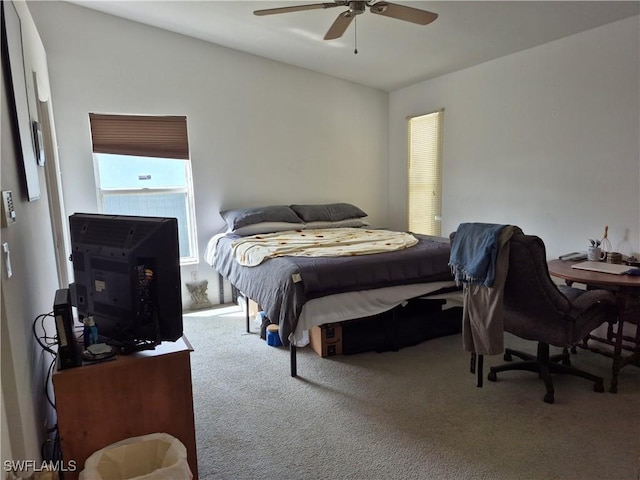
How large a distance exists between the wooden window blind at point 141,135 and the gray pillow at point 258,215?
0.76m

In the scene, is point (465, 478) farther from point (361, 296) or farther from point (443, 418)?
point (361, 296)

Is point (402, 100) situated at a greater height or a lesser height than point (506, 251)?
greater

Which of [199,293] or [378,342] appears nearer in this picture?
[378,342]

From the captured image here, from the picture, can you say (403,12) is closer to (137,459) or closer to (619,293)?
(619,293)

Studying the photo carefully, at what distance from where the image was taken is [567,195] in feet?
11.0

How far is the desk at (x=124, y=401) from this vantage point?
1443 millimetres

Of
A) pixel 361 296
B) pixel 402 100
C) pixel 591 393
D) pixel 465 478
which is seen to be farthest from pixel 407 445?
pixel 402 100

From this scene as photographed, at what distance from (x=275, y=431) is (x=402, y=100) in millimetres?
4133

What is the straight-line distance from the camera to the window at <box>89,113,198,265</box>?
12.8ft

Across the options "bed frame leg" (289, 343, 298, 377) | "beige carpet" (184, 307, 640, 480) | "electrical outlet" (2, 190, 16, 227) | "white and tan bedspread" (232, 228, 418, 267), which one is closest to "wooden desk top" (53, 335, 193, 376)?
"electrical outlet" (2, 190, 16, 227)

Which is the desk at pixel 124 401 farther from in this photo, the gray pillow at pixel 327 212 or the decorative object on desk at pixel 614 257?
the gray pillow at pixel 327 212

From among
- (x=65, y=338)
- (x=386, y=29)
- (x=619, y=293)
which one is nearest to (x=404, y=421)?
(x=619, y=293)

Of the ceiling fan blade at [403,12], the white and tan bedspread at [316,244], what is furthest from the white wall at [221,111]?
the ceiling fan blade at [403,12]

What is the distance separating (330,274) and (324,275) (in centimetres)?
5
